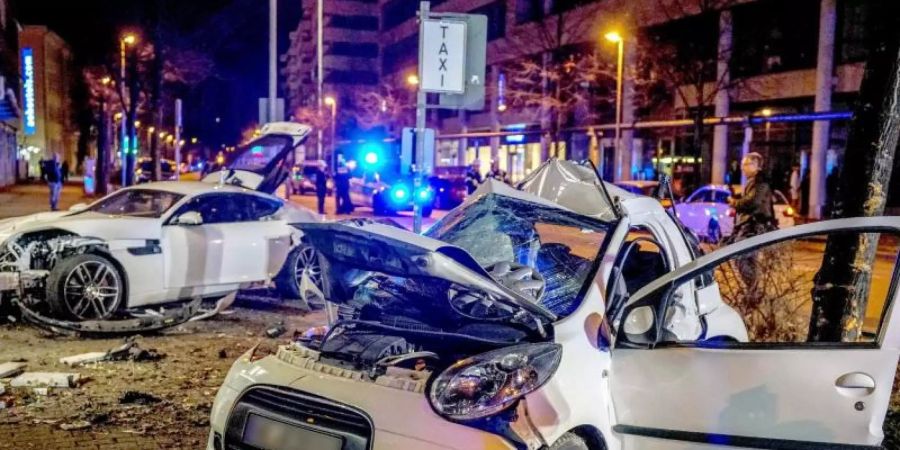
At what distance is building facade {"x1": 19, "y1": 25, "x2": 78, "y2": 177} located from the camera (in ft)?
190

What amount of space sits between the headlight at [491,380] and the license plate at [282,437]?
47 centimetres

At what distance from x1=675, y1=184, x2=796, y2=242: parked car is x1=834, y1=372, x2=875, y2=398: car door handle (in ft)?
52.4

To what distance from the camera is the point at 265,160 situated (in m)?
11.5

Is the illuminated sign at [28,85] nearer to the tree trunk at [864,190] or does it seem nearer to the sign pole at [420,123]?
the sign pole at [420,123]

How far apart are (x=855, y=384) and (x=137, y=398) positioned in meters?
4.89

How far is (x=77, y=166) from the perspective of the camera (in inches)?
2889

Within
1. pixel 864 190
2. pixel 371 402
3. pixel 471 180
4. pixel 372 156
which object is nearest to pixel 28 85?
pixel 372 156

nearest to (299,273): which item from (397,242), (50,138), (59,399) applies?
(59,399)

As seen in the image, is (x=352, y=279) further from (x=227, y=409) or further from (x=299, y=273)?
(x=299, y=273)

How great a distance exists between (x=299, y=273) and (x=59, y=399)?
15.5 feet

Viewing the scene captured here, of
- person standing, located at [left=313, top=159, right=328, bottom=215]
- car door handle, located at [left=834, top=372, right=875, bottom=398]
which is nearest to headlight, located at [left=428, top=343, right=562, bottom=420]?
car door handle, located at [left=834, top=372, right=875, bottom=398]

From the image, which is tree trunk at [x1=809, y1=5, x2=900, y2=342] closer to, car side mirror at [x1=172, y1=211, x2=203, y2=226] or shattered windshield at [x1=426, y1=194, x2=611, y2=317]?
shattered windshield at [x1=426, y1=194, x2=611, y2=317]

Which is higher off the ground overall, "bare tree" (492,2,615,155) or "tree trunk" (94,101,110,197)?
"bare tree" (492,2,615,155)

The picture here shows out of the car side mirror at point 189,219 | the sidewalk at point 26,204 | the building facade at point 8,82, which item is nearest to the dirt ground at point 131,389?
the car side mirror at point 189,219
